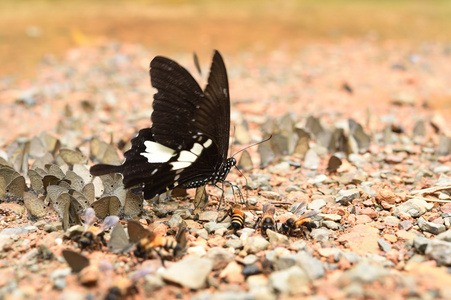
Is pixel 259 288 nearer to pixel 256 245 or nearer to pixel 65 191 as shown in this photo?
pixel 256 245

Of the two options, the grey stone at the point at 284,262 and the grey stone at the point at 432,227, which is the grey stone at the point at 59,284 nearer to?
the grey stone at the point at 284,262

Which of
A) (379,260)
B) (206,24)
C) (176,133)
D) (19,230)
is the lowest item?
(379,260)

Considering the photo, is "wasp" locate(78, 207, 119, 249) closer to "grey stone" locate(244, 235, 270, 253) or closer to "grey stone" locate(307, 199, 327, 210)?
"grey stone" locate(244, 235, 270, 253)

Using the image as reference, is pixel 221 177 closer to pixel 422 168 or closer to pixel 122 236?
pixel 122 236

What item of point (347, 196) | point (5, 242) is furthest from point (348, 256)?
point (5, 242)

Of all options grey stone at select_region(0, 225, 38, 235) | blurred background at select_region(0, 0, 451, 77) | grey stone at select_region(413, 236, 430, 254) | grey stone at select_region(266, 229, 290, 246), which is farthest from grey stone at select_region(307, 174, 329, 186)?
blurred background at select_region(0, 0, 451, 77)

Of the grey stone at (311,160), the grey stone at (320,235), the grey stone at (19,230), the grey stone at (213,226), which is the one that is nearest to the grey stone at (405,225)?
the grey stone at (320,235)
